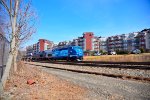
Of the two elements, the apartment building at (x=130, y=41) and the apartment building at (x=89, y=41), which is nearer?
the apartment building at (x=130, y=41)

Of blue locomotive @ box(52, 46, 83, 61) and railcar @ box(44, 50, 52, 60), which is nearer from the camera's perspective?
blue locomotive @ box(52, 46, 83, 61)

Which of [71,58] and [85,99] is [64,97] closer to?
[85,99]

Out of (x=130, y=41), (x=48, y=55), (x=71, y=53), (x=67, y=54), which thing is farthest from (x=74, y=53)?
(x=130, y=41)

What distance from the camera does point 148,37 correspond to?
385 ft

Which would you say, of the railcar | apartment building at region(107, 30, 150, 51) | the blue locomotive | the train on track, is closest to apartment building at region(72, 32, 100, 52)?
apartment building at region(107, 30, 150, 51)

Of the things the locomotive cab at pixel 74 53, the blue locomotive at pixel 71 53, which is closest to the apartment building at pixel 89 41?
the blue locomotive at pixel 71 53

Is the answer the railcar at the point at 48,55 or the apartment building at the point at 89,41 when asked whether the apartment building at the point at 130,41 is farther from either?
the railcar at the point at 48,55

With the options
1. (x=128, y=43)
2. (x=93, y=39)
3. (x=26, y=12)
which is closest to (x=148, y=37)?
(x=128, y=43)

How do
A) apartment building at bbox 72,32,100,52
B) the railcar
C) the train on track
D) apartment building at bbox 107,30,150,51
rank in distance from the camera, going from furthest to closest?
apartment building at bbox 72,32,100,52
apartment building at bbox 107,30,150,51
the railcar
the train on track

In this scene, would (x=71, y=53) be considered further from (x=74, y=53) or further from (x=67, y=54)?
(x=67, y=54)

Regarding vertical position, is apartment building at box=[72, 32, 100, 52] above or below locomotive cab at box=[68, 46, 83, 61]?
above

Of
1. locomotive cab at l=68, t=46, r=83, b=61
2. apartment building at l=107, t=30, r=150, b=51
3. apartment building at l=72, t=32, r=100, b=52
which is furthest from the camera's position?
apartment building at l=72, t=32, r=100, b=52

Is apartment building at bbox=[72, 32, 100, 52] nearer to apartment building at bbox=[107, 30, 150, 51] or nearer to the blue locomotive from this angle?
apartment building at bbox=[107, 30, 150, 51]

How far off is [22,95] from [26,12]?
6.47 m
